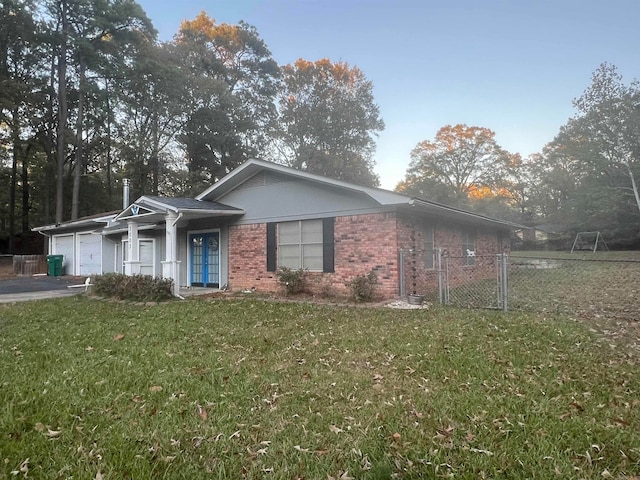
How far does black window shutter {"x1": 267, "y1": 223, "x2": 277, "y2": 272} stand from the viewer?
35.9 feet

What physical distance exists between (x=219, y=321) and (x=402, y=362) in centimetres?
380

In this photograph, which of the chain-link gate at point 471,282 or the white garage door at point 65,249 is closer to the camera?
the chain-link gate at point 471,282

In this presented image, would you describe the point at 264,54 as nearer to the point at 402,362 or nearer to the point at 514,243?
the point at 514,243

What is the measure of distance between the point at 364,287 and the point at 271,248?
Answer: 11.3ft

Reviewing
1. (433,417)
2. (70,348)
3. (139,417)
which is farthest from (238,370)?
(70,348)

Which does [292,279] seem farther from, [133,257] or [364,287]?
[133,257]

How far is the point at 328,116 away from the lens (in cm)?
3212

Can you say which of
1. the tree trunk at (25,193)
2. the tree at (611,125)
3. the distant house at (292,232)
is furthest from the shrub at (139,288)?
the tree at (611,125)

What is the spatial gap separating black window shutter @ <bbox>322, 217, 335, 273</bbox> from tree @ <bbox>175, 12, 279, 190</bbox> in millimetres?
18523

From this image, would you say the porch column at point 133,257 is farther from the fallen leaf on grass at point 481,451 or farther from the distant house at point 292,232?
the fallen leaf on grass at point 481,451

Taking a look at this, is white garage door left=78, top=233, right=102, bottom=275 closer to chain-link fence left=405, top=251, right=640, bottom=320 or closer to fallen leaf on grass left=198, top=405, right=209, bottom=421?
chain-link fence left=405, top=251, right=640, bottom=320

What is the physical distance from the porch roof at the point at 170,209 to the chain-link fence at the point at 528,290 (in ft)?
19.1

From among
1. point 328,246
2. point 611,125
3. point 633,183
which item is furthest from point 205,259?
point 611,125

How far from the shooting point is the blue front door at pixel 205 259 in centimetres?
1258
